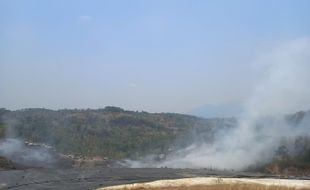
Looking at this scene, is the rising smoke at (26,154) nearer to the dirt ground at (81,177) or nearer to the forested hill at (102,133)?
the forested hill at (102,133)

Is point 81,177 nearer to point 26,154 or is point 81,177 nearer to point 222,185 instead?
point 222,185

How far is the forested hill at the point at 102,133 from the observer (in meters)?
92.9

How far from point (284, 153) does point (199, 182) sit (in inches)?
1488

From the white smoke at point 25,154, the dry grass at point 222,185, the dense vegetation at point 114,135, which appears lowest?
the dry grass at point 222,185

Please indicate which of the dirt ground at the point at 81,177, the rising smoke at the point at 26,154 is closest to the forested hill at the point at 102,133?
the rising smoke at the point at 26,154

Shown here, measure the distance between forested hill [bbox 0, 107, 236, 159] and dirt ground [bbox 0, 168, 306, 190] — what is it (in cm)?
3464

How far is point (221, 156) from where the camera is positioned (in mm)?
79375

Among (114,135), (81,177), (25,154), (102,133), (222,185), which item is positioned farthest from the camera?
(114,135)

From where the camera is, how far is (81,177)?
49062mm

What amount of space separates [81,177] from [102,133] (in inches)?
2209

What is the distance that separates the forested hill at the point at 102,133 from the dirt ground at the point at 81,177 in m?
34.6

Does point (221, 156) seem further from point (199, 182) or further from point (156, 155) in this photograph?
point (199, 182)

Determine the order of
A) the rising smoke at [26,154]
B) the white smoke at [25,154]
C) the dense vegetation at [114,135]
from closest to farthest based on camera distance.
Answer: the rising smoke at [26,154], the white smoke at [25,154], the dense vegetation at [114,135]

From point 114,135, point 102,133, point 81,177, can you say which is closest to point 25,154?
point 81,177
